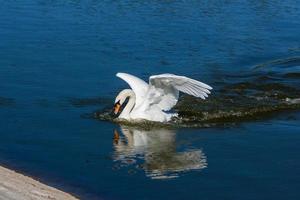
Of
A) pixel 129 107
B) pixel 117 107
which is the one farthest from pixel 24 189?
pixel 129 107

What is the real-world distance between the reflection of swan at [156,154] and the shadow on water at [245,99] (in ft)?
2.58

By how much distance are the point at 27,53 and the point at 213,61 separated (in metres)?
4.47

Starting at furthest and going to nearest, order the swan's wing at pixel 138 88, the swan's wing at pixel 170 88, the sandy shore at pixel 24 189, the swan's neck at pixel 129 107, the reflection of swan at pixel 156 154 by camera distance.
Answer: the swan's wing at pixel 138 88 → the swan's neck at pixel 129 107 → the swan's wing at pixel 170 88 → the reflection of swan at pixel 156 154 → the sandy shore at pixel 24 189

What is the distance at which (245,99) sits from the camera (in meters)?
16.5

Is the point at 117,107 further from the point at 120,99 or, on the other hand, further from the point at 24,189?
the point at 24,189

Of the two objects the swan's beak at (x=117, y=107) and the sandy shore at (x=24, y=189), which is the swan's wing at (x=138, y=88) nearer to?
the swan's beak at (x=117, y=107)

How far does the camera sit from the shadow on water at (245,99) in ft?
49.4

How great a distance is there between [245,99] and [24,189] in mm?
7554

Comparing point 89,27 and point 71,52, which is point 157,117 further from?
point 89,27

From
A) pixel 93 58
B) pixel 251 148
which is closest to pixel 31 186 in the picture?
pixel 251 148

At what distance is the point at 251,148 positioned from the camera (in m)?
13.1

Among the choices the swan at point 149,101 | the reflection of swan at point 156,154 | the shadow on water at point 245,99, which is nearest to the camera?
the reflection of swan at point 156,154

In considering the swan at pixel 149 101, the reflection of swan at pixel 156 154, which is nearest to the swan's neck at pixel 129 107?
the swan at pixel 149 101

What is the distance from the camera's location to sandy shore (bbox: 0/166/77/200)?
949 cm
